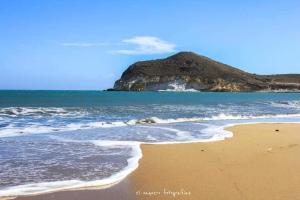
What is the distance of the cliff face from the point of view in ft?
503

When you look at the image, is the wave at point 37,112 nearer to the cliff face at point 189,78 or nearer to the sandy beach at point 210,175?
the sandy beach at point 210,175

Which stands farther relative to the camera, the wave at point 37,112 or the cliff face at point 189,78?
the cliff face at point 189,78

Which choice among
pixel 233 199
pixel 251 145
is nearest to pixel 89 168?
pixel 233 199

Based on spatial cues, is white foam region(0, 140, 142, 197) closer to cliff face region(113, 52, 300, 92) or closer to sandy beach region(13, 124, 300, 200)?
→ sandy beach region(13, 124, 300, 200)

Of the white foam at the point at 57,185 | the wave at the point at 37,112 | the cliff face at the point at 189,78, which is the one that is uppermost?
the cliff face at the point at 189,78

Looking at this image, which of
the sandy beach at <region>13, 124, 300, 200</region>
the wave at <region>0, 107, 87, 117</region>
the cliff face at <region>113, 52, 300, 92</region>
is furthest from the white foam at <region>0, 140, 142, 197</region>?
the cliff face at <region>113, 52, 300, 92</region>

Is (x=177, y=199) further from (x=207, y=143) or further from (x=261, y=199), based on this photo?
(x=207, y=143)

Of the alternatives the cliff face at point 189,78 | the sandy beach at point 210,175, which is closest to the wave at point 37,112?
the sandy beach at point 210,175

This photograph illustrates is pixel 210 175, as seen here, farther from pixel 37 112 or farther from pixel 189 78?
pixel 189 78

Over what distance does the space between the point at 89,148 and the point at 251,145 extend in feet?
13.1

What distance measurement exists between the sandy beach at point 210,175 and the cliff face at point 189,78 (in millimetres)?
140906

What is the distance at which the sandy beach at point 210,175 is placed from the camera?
5.85 m

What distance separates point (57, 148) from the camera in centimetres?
1009

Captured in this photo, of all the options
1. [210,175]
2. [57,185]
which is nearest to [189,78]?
[210,175]
